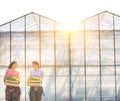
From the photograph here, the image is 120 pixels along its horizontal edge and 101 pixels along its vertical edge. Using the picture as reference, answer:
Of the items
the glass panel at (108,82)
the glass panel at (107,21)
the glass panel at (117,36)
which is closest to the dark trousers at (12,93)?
the glass panel at (108,82)

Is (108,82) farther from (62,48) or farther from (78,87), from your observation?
(62,48)

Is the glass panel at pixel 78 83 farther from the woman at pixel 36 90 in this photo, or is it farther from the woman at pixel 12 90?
the woman at pixel 12 90

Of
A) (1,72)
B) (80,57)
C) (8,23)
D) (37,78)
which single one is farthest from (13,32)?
(37,78)

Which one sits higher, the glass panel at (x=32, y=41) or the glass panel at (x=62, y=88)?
the glass panel at (x=32, y=41)

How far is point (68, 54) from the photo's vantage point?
63.2ft

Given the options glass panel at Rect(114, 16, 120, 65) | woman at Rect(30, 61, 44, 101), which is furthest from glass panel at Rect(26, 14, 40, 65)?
woman at Rect(30, 61, 44, 101)

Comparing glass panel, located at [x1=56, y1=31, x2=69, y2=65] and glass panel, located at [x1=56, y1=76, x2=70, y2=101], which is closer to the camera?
glass panel, located at [x1=56, y1=76, x2=70, y2=101]

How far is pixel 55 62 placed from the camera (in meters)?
19.1

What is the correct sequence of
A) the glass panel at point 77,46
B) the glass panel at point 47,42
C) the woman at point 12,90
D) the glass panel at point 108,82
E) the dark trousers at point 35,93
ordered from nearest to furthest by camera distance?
the woman at point 12,90, the dark trousers at point 35,93, the glass panel at point 108,82, the glass panel at point 47,42, the glass panel at point 77,46

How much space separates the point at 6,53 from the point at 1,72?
81 cm

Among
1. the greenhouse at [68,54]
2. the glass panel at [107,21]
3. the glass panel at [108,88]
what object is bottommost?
the glass panel at [108,88]

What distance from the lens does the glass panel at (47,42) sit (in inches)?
752

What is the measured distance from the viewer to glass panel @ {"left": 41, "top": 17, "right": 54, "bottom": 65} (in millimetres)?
19094

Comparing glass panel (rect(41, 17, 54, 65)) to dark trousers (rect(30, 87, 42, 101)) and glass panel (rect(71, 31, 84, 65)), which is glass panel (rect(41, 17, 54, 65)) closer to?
glass panel (rect(71, 31, 84, 65))
